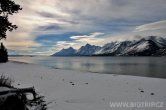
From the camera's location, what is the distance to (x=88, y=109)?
990cm

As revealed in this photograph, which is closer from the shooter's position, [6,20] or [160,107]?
[160,107]

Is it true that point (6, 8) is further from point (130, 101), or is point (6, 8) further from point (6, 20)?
point (130, 101)

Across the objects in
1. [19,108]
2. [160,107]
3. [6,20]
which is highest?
[6,20]

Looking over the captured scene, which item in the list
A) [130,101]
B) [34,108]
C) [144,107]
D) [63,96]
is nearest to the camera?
[34,108]

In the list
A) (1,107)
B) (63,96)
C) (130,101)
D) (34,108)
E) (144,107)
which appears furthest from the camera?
(63,96)

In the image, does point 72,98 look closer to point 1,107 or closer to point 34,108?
point 34,108

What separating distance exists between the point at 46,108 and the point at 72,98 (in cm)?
242

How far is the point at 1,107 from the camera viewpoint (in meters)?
7.63

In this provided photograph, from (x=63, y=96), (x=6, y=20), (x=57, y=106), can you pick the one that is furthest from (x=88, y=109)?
(x=6, y=20)

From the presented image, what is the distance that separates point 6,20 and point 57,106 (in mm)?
5879

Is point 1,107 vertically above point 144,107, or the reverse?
point 1,107

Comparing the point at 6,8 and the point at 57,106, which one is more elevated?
the point at 6,8

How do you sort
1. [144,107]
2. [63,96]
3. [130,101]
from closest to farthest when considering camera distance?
A: [144,107] → [130,101] → [63,96]

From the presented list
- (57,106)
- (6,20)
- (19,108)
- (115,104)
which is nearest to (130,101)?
(115,104)
